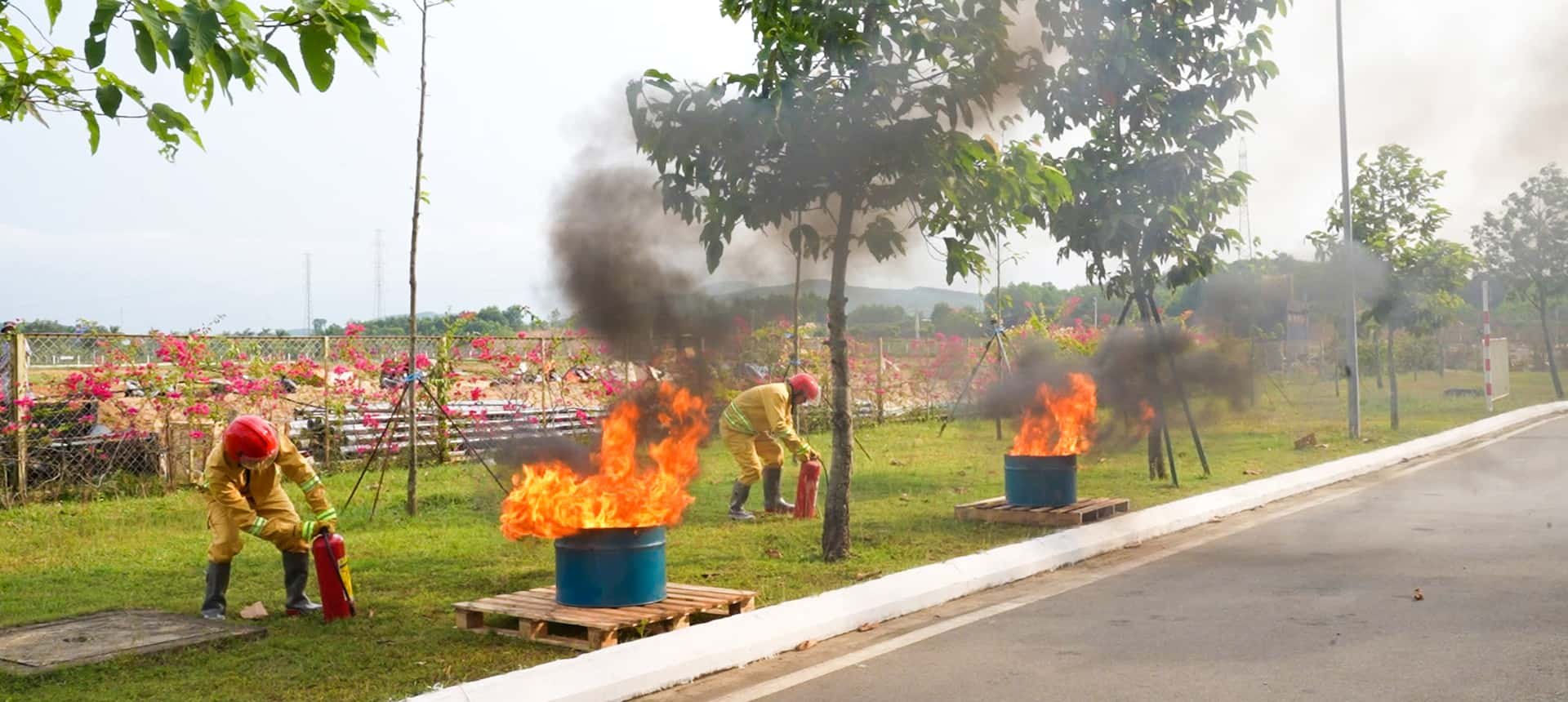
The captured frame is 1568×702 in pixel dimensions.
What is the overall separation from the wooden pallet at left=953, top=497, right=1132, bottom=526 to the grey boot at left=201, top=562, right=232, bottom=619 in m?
6.38

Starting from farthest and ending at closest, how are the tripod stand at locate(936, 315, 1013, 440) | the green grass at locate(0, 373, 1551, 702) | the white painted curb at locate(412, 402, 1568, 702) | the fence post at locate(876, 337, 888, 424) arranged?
the fence post at locate(876, 337, 888, 424) < the tripod stand at locate(936, 315, 1013, 440) < the green grass at locate(0, 373, 1551, 702) < the white painted curb at locate(412, 402, 1568, 702)

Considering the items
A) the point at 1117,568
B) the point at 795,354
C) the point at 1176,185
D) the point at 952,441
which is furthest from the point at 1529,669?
the point at 952,441

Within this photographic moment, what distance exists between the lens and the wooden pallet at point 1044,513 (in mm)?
10805

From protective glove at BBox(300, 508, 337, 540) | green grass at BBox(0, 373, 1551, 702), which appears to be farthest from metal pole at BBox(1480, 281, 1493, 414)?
protective glove at BBox(300, 508, 337, 540)

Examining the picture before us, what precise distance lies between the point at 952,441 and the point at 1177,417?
5.78 metres

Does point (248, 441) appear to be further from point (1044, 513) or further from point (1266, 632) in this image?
point (1044, 513)

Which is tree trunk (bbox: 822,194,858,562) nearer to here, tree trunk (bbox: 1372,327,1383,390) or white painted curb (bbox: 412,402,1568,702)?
white painted curb (bbox: 412,402,1568,702)

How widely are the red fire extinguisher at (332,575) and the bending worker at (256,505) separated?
0.47 feet

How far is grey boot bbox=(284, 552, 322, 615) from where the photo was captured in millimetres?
7262

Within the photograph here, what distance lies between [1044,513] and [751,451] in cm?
269

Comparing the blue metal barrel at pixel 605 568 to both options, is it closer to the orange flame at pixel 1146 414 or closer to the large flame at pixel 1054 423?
the large flame at pixel 1054 423

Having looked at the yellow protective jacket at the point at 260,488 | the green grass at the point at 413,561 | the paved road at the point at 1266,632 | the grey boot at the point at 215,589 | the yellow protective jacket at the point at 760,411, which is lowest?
the paved road at the point at 1266,632

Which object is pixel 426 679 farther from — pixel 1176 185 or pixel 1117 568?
pixel 1176 185

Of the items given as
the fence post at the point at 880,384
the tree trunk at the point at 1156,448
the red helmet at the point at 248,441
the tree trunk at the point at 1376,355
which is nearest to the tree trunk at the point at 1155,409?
the tree trunk at the point at 1156,448
